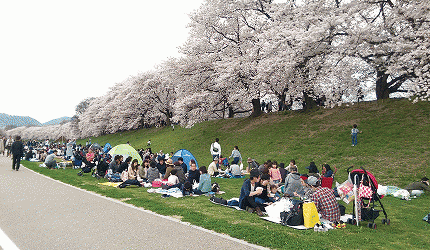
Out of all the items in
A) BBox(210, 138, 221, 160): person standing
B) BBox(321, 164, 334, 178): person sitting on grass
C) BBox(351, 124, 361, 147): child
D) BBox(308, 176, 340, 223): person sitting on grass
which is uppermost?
BBox(351, 124, 361, 147): child

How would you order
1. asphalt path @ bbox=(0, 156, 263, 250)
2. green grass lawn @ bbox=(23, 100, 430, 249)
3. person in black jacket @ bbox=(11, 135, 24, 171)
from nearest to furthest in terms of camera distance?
asphalt path @ bbox=(0, 156, 263, 250), green grass lawn @ bbox=(23, 100, 430, 249), person in black jacket @ bbox=(11, 135, 24, 171)

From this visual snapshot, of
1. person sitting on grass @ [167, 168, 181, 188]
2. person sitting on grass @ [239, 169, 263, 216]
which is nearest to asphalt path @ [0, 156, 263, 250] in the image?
person sitting on grass @ [239, 169, 263, 216]

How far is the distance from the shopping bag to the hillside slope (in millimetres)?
8906

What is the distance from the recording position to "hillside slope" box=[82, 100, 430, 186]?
1566 centimetres

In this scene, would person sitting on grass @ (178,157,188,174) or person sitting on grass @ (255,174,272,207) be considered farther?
person sitting on grass @ (178,157,188,174)

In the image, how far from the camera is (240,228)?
21.6 ft

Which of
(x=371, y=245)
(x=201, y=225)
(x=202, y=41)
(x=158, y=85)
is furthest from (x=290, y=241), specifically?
(x=158, y=85)

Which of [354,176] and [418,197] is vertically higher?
[354,176]

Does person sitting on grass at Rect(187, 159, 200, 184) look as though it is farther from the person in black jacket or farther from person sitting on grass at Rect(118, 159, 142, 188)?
the person in black jacket

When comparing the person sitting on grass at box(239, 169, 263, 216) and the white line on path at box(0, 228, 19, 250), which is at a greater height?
the person sitting on grass at box(239, 169, 263, 216)

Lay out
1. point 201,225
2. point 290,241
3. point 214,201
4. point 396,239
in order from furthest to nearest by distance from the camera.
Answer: point 214,201, point 201,225, point 396,239, point 290,241

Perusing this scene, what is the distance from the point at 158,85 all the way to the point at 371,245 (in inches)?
2003

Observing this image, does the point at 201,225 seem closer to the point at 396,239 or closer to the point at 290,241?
the point at 290,241

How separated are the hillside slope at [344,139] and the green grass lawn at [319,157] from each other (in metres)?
0.05
